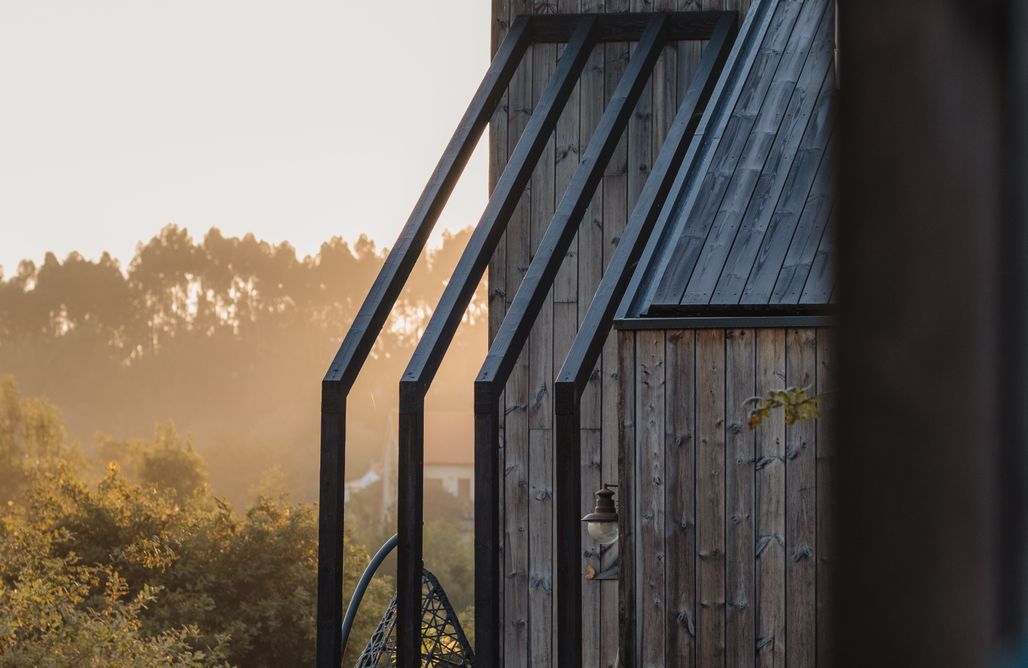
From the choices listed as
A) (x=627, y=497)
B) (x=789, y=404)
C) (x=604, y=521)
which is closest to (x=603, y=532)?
(x=604, y=521)

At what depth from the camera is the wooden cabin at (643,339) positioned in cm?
490

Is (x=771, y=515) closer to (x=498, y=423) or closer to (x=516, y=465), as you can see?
(x=498, y=423)

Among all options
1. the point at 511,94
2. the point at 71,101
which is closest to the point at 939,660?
the point at 511,94

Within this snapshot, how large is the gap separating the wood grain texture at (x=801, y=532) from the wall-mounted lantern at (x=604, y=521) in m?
1.22

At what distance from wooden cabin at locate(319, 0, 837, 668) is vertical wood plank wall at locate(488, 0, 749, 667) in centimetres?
1

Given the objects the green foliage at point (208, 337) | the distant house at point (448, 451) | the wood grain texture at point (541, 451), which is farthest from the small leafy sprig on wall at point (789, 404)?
the green foliage at point (208, 337)

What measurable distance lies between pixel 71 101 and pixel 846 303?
114 feet

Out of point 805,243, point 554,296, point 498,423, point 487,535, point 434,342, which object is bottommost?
point 487,535

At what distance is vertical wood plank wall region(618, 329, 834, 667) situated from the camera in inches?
191

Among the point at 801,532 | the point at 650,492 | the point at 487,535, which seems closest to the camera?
the point at 801,532

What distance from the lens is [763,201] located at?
557 cm

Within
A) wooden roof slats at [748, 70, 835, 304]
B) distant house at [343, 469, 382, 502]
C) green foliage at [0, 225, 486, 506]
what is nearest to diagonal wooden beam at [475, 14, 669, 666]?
wooden roof slats at [748, 70, 835, 304]

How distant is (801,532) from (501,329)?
1.78m

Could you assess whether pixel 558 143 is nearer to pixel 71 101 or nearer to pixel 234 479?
pixel 71 101
